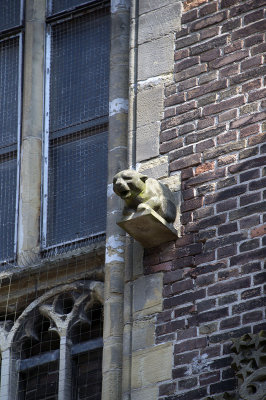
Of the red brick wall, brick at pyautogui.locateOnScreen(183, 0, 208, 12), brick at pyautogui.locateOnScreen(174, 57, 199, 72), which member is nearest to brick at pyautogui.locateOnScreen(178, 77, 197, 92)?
the red brick wall

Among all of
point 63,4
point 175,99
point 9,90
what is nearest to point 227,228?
point 175,99

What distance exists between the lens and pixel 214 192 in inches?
349

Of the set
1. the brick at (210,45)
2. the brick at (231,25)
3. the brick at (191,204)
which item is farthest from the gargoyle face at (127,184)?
the brick at (231,25)

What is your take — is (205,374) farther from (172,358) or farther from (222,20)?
(222,20)

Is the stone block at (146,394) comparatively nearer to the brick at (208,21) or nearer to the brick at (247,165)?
the brick at (247,165)

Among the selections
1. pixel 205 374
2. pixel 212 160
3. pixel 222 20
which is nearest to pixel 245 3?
pixel 222 20

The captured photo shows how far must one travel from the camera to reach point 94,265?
942 cm

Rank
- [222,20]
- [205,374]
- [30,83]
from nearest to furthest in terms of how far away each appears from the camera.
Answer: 1. [205,374]
2. [222,20]
3. [30,83]

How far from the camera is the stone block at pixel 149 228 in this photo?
8734 mm

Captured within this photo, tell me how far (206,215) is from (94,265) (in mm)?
954

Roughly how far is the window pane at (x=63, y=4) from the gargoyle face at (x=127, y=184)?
7.81 ft

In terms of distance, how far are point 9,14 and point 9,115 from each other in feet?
2.90

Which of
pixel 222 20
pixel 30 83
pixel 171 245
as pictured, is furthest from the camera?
pixel 30 83

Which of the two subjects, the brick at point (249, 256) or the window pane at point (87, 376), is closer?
the brick at point (249, 256)
